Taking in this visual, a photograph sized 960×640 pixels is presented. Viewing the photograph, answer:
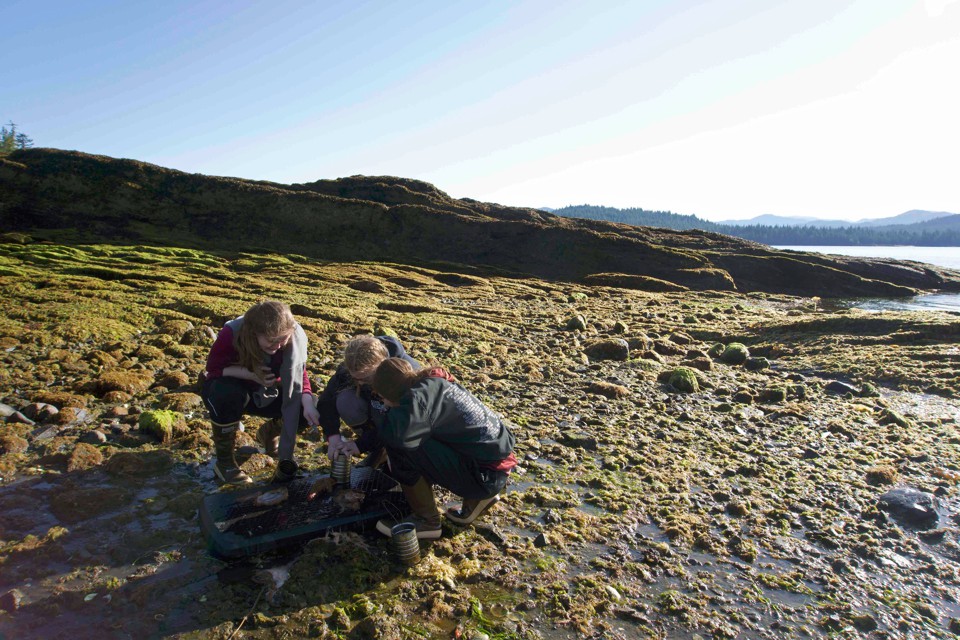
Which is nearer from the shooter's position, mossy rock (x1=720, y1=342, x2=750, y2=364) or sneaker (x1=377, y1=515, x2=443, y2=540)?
sneaker (x1=377, y1=515, x2=443, y2=540)

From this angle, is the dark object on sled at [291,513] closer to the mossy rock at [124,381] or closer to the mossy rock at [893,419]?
the mossy rock at [124,381]

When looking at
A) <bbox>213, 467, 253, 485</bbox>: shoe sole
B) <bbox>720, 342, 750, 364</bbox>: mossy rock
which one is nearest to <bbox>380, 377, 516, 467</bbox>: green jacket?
<bbox>213, 467, 253, 485</bbox>: shoe sole

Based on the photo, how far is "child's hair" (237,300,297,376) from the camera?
15.3 feet

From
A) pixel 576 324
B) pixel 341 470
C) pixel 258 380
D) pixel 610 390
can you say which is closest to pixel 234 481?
pixel 258 380

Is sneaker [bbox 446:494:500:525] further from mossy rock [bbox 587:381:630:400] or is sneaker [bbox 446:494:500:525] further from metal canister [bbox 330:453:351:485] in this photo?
mossy rock [bbox 587:381:630:400]

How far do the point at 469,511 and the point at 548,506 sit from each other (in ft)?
3.13

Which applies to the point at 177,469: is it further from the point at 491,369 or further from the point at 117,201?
the point at 117,201

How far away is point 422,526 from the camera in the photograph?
4469 millimetres

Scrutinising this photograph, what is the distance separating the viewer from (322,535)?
436 centimetres

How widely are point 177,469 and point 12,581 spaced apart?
1.76 metres

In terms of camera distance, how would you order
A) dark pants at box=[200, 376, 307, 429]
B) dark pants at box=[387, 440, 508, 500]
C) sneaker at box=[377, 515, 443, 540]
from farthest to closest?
dark pants at box=[200, 376, 307, 429] < sneaker at box=[377, 515, 443, 540] < dark pants at box=[387, 440, 508, 500]

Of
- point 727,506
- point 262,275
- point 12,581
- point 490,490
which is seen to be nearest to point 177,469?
point 12,581

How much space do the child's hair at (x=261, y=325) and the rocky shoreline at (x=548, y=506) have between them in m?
1.36

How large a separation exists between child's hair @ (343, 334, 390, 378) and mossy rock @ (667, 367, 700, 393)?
255 inches
